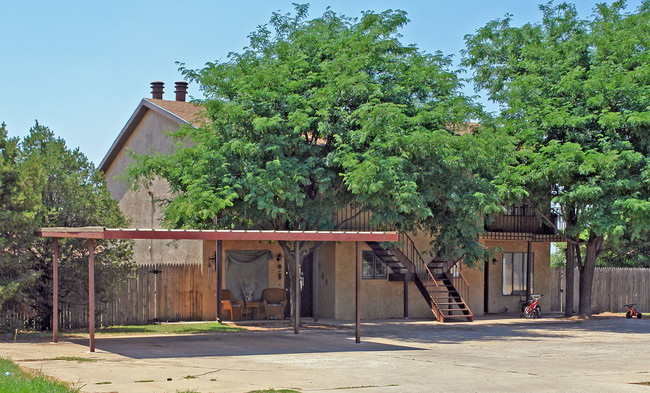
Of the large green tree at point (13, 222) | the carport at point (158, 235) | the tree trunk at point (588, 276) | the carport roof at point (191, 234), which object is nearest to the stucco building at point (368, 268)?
the tree trunk at point (588, 276)

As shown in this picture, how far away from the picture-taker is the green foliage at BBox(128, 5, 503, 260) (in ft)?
69.2

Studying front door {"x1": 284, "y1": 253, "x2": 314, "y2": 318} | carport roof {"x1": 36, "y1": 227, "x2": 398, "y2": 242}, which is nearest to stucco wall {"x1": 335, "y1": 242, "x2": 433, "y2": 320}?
front door {"x1": 284, "y1": 253, "x2": 314, "y2": 318}

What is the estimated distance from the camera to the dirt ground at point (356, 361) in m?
12.5

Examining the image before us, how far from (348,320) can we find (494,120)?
7940mm

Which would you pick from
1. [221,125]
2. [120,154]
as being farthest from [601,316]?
[120,154]

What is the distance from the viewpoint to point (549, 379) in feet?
44.3

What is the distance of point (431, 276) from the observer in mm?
26562

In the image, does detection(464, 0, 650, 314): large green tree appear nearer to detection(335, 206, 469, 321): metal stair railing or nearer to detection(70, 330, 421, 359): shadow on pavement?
detection(335, 206, 469, 321): metal stair railing

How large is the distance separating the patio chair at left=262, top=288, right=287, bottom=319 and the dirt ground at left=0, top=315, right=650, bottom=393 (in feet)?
7.16

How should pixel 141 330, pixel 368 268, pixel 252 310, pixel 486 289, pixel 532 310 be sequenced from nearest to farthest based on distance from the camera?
pixel 141 330 → pixel 252 310 → pixel 368 268 → pixel 532 310 → pixel 486 289

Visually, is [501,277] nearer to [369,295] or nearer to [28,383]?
[369,295]

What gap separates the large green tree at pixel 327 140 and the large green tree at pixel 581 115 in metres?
2.63

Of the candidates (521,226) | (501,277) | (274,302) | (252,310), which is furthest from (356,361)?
(521,226)

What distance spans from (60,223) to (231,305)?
6.25 metres
